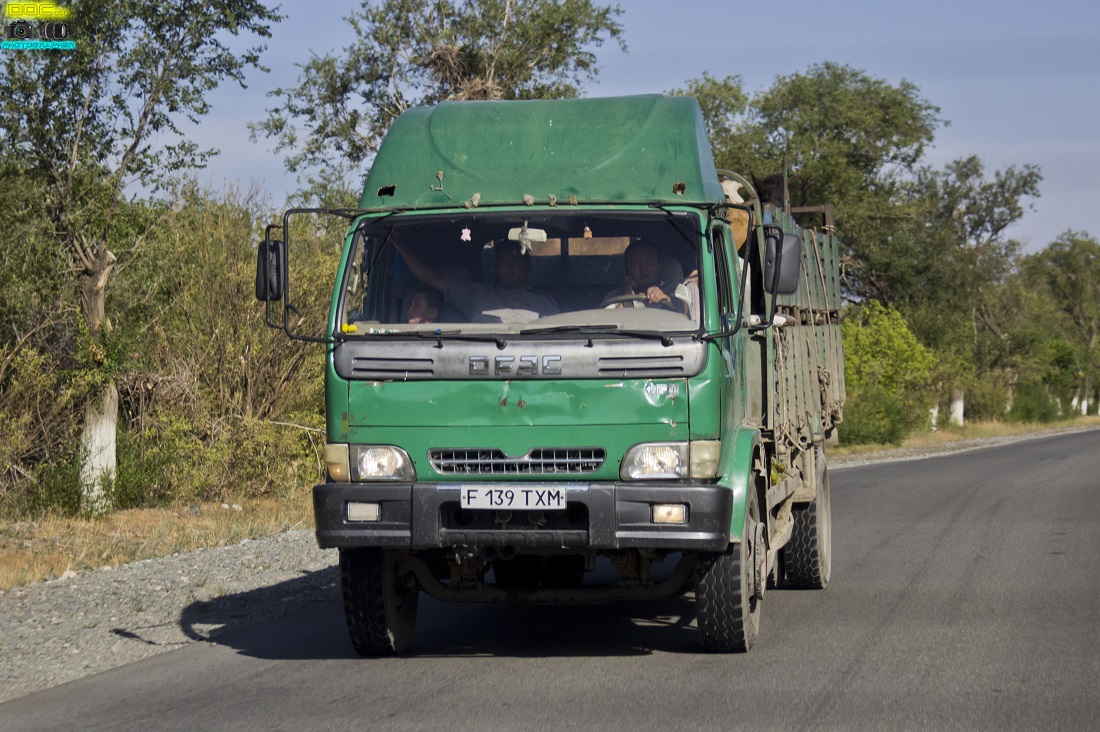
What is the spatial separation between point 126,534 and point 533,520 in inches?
398

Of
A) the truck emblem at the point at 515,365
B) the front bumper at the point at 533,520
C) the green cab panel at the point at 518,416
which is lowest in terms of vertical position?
the front bumper at the point at 533,520

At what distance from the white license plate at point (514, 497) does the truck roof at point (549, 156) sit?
1616mm

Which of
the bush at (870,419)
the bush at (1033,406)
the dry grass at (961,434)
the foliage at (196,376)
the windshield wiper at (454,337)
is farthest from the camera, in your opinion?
the bush at (1033,406)

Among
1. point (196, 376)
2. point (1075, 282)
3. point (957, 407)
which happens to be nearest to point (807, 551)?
point (196, 376)

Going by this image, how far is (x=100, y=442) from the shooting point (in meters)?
18.0

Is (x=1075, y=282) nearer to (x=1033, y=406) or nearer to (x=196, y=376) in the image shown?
(x=1033, y=406)

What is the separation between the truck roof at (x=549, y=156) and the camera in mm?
7609

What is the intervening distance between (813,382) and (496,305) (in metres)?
4.02

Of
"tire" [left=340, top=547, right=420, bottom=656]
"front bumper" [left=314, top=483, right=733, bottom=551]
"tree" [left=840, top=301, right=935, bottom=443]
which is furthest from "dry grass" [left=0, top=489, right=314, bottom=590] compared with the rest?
"tree" [left=840, top=301, right=935, bottom=443]

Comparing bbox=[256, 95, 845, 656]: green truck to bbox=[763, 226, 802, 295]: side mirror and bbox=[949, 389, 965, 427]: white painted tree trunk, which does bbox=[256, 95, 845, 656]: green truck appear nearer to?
bbox=[763, 226, 802, 295]: side mirror

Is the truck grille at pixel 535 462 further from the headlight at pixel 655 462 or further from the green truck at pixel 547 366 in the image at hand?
the headlight at pixel 655 462

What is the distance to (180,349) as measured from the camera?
66.3ft

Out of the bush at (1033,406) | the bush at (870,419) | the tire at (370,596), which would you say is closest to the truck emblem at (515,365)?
the tire at (370,596)

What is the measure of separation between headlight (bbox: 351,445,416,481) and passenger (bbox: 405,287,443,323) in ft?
2.34
